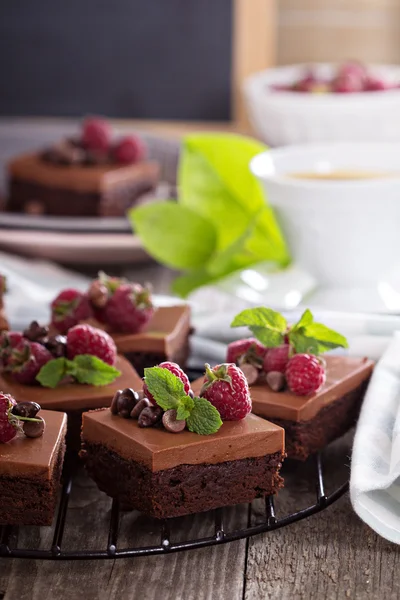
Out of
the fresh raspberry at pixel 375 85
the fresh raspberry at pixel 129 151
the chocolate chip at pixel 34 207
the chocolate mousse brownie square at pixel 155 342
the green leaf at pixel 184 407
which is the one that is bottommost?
the chocolate chip at pixel 34 207

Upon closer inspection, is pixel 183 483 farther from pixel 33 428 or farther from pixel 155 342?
pixel 155 342

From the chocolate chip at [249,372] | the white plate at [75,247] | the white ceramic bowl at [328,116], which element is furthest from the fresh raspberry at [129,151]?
the chocolate chip at [249,372]

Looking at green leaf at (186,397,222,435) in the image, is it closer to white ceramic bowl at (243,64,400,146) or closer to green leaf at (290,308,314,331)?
green leaf at (290,308,314,331)

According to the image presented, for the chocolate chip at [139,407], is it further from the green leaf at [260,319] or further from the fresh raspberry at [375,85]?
the fresh raspberry at [375,85]

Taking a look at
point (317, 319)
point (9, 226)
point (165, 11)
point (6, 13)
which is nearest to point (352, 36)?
point (165, 11)

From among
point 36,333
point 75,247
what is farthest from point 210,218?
point 36,333

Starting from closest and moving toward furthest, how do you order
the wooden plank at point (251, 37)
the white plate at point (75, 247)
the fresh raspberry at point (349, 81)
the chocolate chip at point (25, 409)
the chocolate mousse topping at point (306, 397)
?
the chocolate chip at point (25, 409)
the chocolate mousse topping at point (306, 397)
the white plate at point (75, 247)
the fresh raspberry at point (349, 81)
the wooden plank at point (251, 37)
